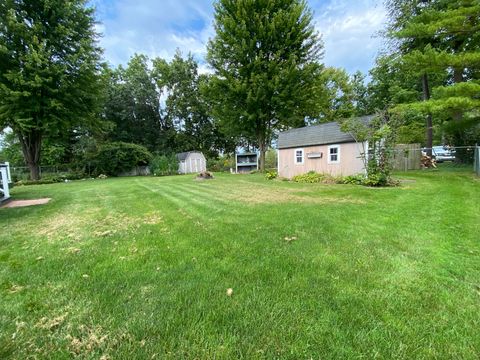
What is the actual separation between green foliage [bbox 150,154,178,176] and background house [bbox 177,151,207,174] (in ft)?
5.13

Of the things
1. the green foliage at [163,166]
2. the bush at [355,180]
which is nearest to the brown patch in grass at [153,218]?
the bush at [355,180]

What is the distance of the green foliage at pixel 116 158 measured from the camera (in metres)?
24.4

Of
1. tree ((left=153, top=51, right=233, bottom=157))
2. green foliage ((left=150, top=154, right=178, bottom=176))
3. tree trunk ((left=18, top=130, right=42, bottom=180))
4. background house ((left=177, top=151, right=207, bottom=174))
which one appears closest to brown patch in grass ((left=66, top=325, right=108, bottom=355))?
tree trunk ((left=18, top=130, right=42, bottom=180))

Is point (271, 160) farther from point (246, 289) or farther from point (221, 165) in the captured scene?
point (246, 289)

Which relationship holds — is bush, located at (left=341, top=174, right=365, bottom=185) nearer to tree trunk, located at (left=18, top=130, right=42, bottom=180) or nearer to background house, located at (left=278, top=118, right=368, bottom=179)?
background house, located at (left=278, top=118, right=368, bottom=179)

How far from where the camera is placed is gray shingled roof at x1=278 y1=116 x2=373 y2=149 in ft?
40.8

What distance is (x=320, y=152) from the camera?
1341 cm

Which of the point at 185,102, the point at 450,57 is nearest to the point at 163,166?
the point at 185,102

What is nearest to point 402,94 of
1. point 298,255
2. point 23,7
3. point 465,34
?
point 465,34

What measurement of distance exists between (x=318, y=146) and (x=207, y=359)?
13252mm

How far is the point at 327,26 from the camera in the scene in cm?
1853

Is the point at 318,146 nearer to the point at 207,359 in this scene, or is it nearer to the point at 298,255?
the point at 298,255

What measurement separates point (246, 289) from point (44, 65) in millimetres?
20930

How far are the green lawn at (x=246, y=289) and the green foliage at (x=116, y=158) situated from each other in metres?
22.0
